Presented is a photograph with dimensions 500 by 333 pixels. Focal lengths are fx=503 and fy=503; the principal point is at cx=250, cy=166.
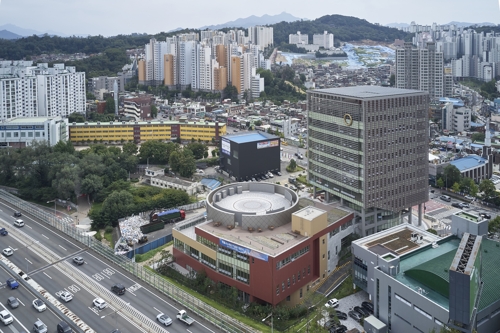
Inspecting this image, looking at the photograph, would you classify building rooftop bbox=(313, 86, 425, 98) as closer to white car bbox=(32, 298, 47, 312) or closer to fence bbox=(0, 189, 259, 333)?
fence bbox=(0, 189, 259, 333)

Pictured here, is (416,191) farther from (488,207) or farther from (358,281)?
(488,207)

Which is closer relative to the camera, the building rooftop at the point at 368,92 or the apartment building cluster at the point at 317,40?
the building rooftop at the point at 368,92

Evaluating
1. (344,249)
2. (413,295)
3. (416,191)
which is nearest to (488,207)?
(416,191)

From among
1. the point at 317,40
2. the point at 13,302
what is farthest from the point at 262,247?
the point at 317,40

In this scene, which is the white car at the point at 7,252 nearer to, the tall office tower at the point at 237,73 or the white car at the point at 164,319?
the white car at the point at 164,319

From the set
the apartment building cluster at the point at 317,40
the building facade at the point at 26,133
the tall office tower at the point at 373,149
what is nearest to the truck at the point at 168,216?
the tall office tower at the point at 373,149

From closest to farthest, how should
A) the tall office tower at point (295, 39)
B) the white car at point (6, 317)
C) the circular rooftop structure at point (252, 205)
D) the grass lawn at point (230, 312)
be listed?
1. the white car at point (6, 317)
2. the grass lawn at point (230, 312)
3. the circular rooftop structure at point (252, 205)
4. the tall office tower at point (295, 39)
